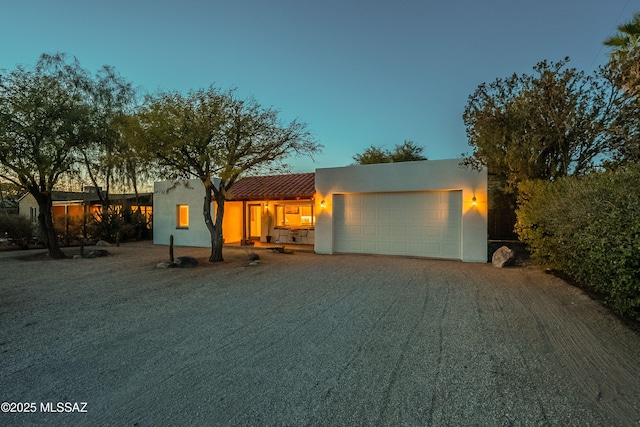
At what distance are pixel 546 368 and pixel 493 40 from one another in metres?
11.7

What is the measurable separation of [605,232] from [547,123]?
24.7ft

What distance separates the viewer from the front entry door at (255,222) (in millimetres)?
18969

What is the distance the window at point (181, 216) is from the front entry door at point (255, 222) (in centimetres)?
341

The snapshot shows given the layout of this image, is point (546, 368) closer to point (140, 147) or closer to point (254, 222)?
point (140, 147)

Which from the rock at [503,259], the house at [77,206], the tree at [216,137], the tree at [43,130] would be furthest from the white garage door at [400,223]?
the house at [77,206]

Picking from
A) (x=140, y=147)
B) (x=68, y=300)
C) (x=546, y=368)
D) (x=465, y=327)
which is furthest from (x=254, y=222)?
(x=546, y=368)

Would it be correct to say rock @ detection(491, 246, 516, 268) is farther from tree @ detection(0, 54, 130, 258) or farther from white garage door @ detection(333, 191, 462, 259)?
tree @ detection(0, 54, 130, 258)

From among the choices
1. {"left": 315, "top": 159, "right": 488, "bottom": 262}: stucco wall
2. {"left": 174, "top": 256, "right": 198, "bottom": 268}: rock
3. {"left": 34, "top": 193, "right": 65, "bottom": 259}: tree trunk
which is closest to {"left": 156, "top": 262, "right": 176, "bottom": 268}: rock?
{"left": 174, "top": 256, "right": 198, "bottom": 268}: rock

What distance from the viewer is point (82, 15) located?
10.2 meters

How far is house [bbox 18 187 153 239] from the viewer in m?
17.0

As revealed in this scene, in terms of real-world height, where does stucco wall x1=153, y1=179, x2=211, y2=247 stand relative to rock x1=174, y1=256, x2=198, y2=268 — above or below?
above

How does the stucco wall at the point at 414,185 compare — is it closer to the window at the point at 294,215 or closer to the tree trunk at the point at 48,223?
the window at the point at 294,215

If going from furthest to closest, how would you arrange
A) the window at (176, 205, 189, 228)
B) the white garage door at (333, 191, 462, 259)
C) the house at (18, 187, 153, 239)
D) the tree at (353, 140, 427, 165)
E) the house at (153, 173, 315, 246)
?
the tree at (353, 140, 427, 165) → the house at (18, 187, 153, 239) → the window at (176, 205, 189, 228) → the house at (153, 173, 315, 246) → the white garage door at (333, 191, 462, 259)

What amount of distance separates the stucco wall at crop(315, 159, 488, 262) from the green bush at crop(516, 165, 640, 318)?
3.12m
